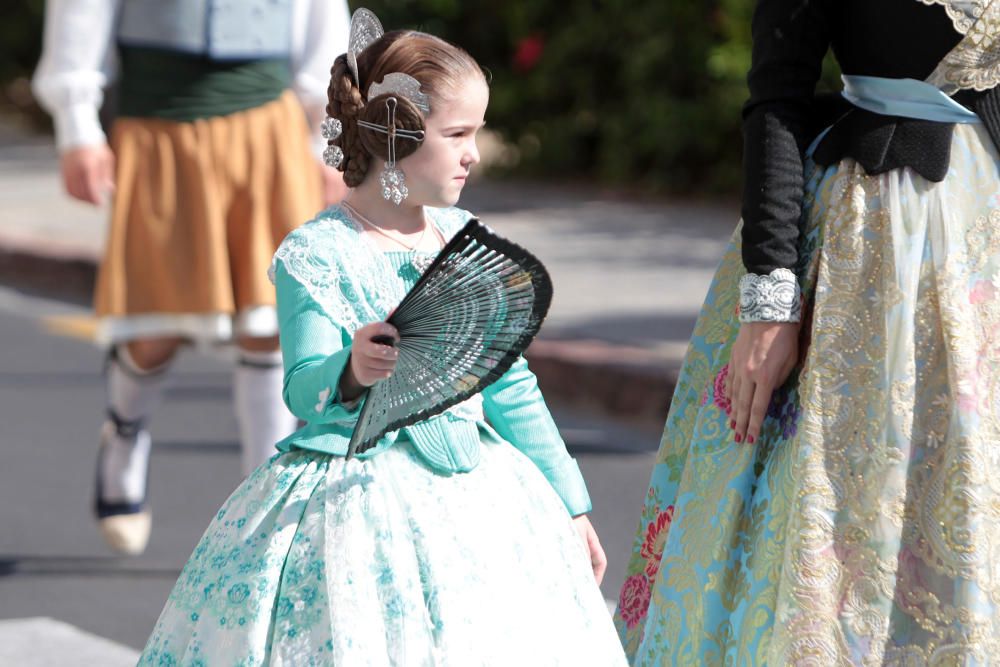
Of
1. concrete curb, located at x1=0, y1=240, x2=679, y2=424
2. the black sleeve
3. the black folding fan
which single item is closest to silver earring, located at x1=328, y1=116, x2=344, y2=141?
the black folding fan

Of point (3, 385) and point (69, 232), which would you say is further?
point (69, 232)

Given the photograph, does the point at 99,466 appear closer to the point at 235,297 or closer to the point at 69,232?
the point at 235,297

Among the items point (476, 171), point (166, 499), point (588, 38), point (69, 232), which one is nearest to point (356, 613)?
point (166, 499)

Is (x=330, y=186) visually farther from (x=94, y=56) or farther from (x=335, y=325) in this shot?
(x=335, y=325)

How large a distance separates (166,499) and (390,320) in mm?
3382

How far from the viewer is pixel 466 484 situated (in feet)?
8.43

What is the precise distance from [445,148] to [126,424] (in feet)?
7.52

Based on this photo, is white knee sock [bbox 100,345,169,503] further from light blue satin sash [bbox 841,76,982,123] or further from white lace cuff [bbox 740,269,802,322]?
light blue satin sash [bbox 841,76,982,123]

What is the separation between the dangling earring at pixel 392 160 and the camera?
101 inches

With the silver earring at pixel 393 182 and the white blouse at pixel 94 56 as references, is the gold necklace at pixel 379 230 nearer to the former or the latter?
the silver earring at pixel 393 182

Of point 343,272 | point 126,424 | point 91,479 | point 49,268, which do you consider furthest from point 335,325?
point 49,268

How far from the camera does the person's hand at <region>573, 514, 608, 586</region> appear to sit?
9.04 feet

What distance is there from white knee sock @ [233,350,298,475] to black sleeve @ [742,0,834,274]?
195 centimetres

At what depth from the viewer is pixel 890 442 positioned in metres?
2.67
